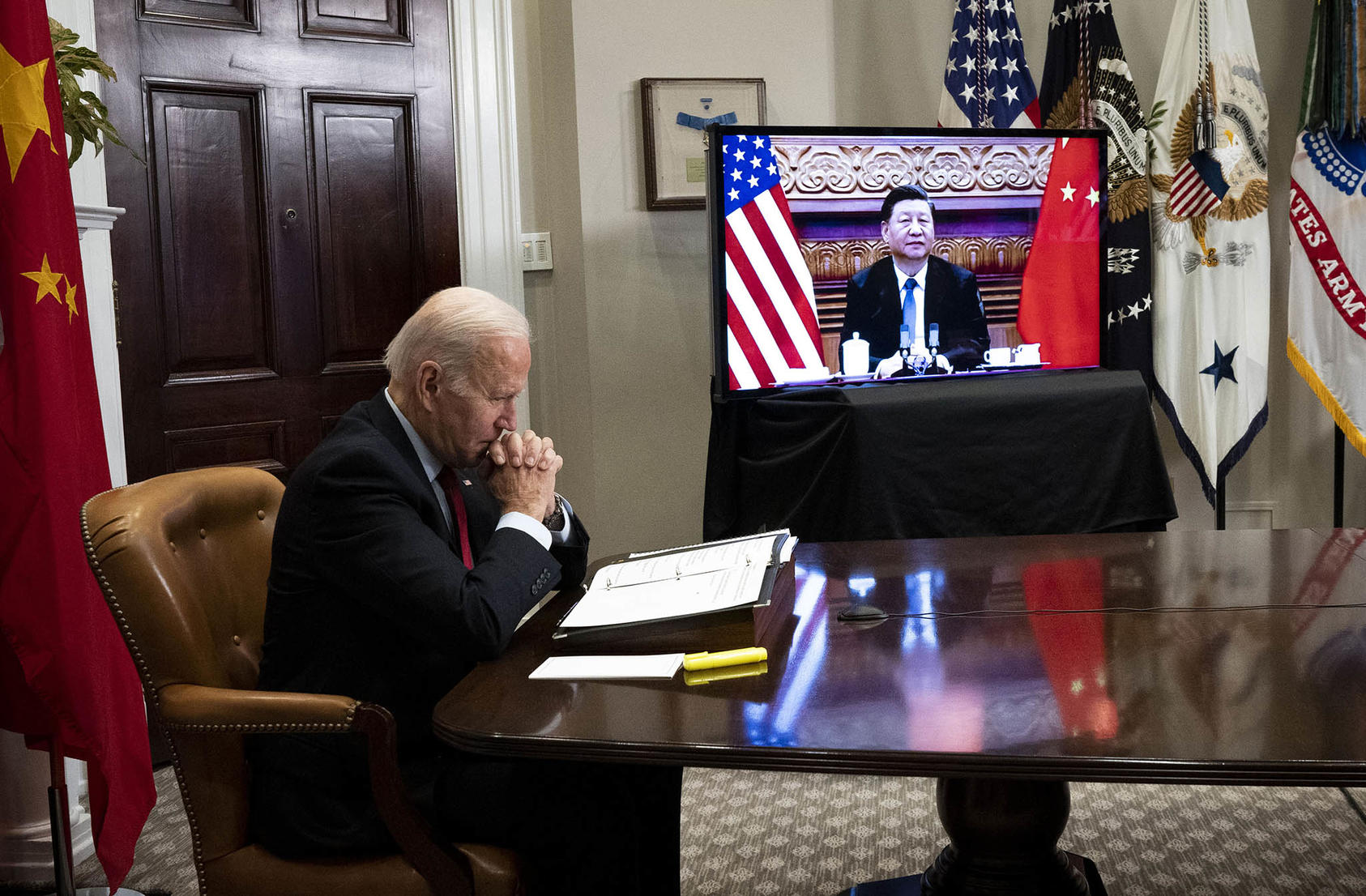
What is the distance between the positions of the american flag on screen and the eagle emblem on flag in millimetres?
1318

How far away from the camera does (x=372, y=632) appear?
1530 millimetres

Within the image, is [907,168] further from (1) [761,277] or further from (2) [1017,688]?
(2) [1017,688]

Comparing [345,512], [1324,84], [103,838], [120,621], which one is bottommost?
[103,838]

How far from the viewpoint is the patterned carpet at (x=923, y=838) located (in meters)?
2.33

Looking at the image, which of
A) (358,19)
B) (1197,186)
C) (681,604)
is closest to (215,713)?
(681,604)

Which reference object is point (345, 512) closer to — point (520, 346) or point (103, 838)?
point (520, 346)

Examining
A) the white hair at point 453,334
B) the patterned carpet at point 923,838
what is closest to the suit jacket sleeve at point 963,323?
the patterned carpet at point 923,838

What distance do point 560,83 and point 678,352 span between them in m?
1.02

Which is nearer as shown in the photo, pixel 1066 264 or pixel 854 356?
pixel 854 356

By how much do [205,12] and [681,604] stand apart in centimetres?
269

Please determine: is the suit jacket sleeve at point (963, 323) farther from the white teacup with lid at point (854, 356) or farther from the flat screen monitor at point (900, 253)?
the white teacup with lid at point (854, 356)

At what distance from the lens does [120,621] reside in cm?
146

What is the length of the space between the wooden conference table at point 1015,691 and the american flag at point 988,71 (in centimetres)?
241

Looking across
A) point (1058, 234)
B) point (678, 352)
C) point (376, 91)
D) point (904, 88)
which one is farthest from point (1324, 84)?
point (376, 91)
